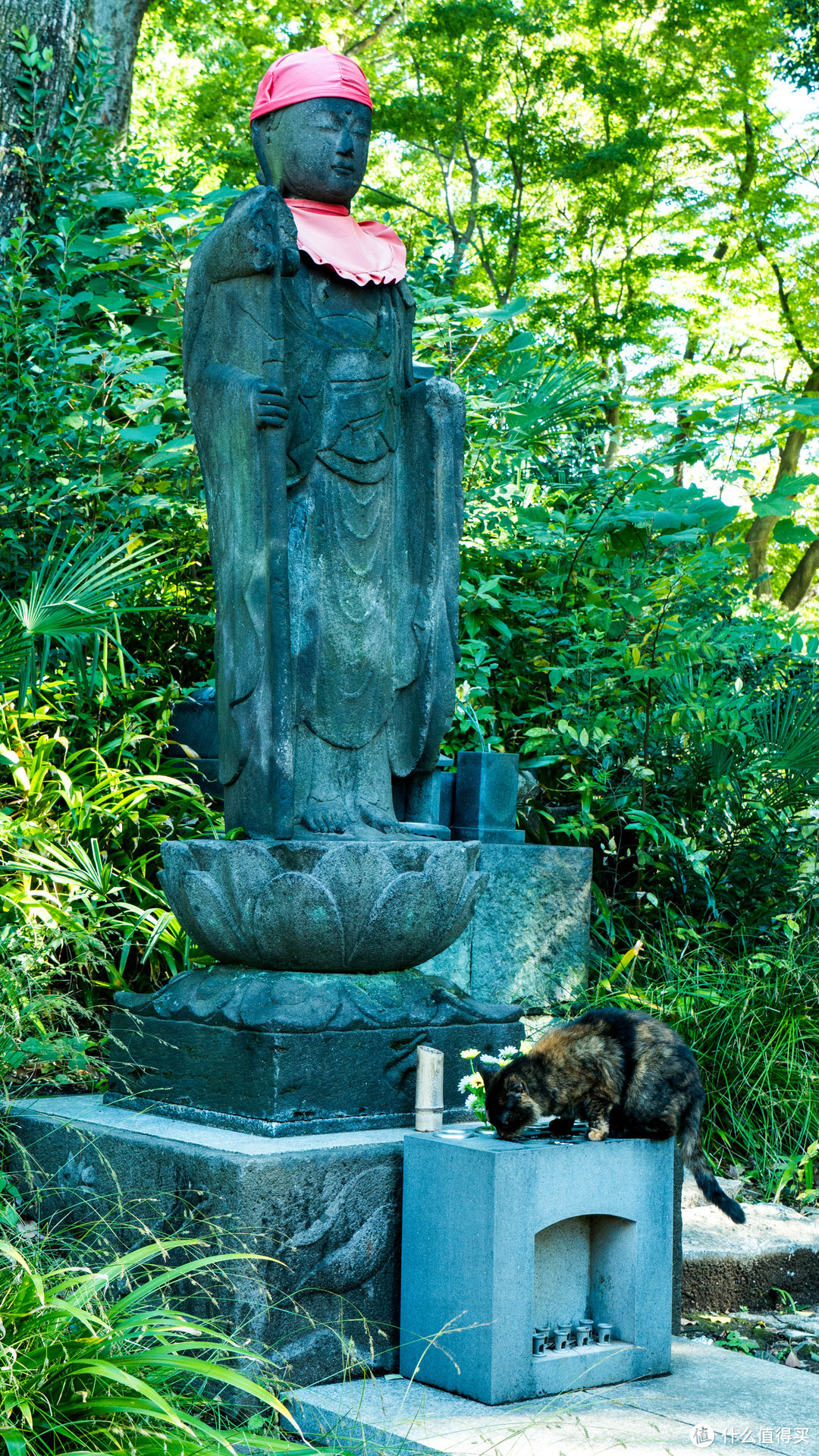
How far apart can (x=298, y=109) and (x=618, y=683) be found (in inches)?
149

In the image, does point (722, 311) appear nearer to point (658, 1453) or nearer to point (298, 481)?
point (298, 481)

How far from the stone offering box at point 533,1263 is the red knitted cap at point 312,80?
3.00 metres

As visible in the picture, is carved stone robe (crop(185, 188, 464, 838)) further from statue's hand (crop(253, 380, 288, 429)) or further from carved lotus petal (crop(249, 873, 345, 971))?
carved lotus petal (crop(249, 873, 345, 971))

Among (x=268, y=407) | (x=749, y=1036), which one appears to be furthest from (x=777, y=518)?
(x=268, y=407)

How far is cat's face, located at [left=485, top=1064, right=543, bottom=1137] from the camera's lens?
326cm

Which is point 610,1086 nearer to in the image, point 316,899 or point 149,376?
point 316,899

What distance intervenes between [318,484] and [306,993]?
148cm

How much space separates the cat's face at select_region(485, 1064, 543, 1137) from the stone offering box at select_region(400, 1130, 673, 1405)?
1.9 inches

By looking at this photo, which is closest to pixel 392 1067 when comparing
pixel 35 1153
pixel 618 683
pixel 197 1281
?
pixel 197 1281

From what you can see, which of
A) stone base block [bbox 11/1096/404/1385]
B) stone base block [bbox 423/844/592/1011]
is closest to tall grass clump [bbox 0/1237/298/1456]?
stone base block [bbox 11/1096/404/1385]

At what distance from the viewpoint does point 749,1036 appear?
5527mm

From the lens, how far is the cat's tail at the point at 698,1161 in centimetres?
349

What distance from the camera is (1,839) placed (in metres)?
5.18

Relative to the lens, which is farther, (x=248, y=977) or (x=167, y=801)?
(x=167, y=801)
